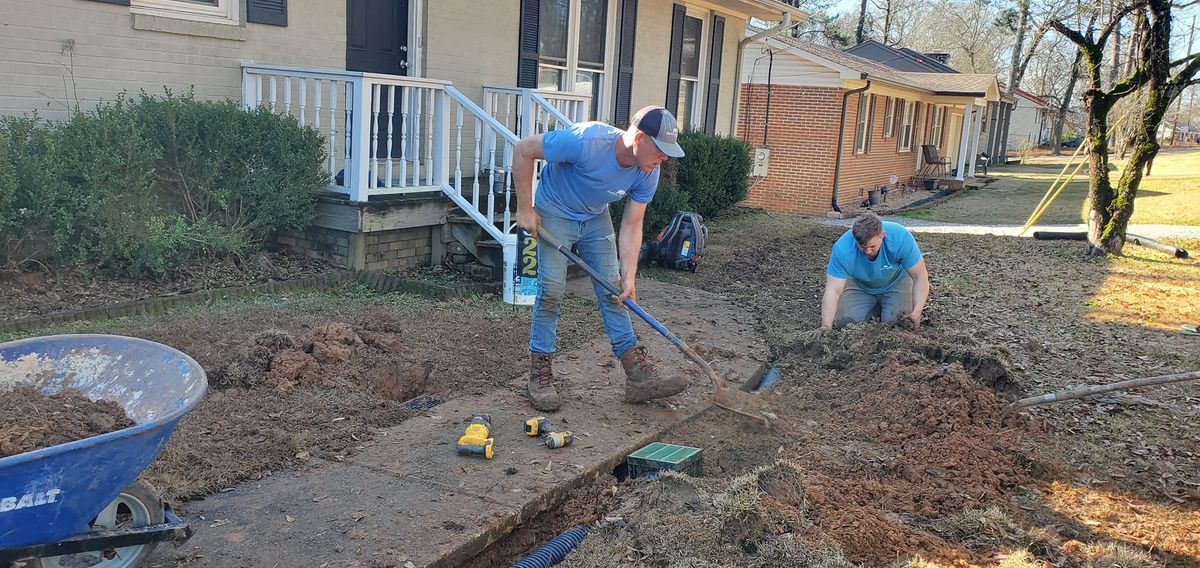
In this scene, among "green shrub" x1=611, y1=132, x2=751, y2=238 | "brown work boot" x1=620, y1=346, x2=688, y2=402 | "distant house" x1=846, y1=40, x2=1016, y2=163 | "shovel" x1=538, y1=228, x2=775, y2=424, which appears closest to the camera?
"shovel" x1=538, y1=228, x2=775, y2=424

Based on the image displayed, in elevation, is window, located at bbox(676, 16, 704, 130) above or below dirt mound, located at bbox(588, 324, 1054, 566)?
above

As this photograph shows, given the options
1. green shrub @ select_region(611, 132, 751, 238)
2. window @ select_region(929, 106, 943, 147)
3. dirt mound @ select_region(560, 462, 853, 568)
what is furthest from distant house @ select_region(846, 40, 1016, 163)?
dirt mound @ select_region(560, 462, 853, 568)

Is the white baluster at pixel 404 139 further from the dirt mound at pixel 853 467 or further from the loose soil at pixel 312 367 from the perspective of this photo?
the dirt mound at pixel 853 467

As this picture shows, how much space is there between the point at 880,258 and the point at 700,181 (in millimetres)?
6916

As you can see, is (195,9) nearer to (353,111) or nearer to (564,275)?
(353,111)

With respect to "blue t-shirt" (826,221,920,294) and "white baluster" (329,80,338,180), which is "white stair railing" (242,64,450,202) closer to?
"white baluster" (329,80,338,180)

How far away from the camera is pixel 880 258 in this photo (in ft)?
21.2

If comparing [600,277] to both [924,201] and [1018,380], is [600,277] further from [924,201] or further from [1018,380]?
[924,201]

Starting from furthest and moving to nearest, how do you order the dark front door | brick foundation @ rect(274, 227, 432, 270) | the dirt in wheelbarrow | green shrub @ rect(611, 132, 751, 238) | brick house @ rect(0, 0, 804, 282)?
1. green shrub @ rect(611, 132, 751, 238)
2. the dark front door
3. brick foundation @ rect(274, 227, 432, 270)
4. brick house @ rect(0, 0, 804, 282)
5. the dirt in wheelbarrow

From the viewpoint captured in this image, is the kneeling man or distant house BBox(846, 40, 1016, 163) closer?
the kneeling man

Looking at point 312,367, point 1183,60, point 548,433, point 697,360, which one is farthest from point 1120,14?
point 312,367

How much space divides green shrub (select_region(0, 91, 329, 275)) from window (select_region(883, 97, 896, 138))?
69.5 ft

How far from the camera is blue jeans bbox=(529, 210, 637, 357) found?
4.91 m

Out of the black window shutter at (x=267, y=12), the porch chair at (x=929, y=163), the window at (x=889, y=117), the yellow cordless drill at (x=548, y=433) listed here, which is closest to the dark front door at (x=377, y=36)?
the black window shutter at (x=267, y=12)
